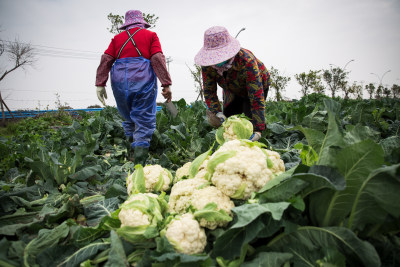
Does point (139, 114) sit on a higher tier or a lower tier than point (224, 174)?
higher

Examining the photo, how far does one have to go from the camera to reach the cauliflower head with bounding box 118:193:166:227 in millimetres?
1397

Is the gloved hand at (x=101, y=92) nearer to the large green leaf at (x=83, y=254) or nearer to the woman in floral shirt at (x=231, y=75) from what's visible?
the woman in floral shirt at (x=231, y=75)

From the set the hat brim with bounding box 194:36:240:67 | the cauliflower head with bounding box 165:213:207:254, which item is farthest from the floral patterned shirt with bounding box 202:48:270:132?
the cauliflower head with bounding box 165:213:207:254

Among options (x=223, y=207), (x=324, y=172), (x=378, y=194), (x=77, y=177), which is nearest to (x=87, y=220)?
(x=77, y=177)

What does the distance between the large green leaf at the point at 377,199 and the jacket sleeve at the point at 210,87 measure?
95.8 inches

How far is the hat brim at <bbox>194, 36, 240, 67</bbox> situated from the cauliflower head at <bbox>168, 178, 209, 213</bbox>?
61.0 inches

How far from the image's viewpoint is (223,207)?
4.70 ft

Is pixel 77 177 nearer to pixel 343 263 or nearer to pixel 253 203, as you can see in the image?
Result: pixel 253 203

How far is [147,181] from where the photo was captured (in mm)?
1954

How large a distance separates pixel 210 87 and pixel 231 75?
0.35 meters

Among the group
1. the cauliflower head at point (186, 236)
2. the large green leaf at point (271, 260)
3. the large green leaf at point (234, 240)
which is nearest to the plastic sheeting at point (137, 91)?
the cauliflower head at point (186, 236)

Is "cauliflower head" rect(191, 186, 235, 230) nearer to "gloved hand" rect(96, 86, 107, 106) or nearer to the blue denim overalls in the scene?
the blue denim overalls

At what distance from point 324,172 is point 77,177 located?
2753 mm

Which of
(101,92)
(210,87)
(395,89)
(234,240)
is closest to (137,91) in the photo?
(101,92)
